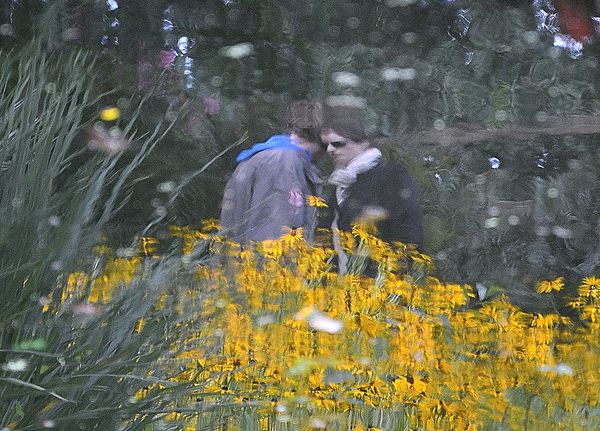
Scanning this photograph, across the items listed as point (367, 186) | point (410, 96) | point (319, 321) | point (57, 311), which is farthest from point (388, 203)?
point (57, 311)

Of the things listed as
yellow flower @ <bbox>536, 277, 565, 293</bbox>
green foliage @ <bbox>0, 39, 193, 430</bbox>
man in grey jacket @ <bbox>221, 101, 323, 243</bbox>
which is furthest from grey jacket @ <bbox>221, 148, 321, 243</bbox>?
green foliage @ <bbox>0, 39, 193, 430</bbox>

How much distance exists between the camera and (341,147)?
15.3 ft

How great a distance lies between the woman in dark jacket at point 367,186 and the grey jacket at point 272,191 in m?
0.16

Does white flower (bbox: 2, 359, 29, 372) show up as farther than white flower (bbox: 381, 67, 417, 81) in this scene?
No

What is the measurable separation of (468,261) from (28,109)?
4.06 metres

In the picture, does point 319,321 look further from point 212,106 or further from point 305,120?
point 212,106

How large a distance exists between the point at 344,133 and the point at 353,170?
16 centimetres

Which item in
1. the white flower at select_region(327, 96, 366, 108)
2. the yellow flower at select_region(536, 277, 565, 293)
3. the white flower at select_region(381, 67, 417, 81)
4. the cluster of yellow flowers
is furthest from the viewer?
the white flower at select_region(381, 67, 417, 81)

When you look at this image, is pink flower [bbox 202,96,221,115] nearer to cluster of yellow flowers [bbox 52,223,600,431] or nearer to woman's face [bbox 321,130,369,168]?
woman's face [bbox 321,130,369,168]

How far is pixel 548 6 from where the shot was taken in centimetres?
500

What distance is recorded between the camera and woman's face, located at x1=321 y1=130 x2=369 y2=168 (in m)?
4.58

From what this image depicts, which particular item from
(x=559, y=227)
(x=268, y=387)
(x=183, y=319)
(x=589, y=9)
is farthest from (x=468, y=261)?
(x=183, y=319)

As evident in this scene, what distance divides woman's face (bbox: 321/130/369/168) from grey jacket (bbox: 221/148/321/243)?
152mm

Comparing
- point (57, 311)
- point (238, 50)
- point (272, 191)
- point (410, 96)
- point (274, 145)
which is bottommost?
point (410, 96)
